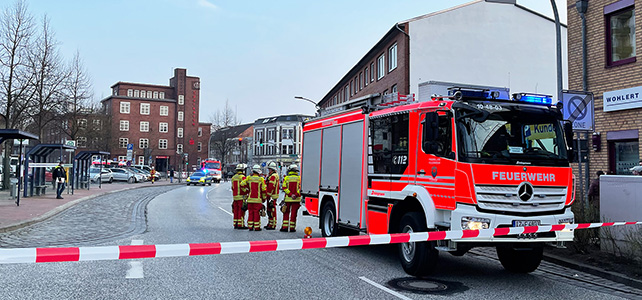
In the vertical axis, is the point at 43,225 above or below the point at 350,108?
below

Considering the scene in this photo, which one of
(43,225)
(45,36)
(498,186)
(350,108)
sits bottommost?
(43,225)

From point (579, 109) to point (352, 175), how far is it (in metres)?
4.76

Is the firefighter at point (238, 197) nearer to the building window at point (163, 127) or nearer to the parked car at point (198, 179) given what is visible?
the parked car at point (198, 179)

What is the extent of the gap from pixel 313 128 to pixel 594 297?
6.98 meters

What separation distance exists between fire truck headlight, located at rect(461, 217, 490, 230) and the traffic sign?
464cm

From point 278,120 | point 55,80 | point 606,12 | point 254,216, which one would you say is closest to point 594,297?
point 254,216

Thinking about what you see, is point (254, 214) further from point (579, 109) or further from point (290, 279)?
point (579, 109)

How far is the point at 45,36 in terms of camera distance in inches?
1047

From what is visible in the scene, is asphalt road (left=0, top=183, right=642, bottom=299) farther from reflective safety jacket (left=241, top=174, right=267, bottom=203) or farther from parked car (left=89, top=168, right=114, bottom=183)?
parked car (left=89, top=168, right=114, bottom=183)

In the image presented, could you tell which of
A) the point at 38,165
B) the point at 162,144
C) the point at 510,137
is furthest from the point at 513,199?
the point at 162,144

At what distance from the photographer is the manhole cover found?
6.48 m

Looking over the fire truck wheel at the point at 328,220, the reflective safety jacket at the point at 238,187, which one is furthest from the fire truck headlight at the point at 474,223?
the reflective safety jacket at the point at 238,187

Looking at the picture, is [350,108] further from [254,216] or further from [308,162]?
[254,216]

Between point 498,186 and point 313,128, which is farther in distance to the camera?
point 313,128
